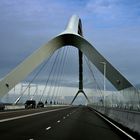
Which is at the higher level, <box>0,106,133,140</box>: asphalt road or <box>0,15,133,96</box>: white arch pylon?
<box>0,15,133,96</box>: white arch pylon

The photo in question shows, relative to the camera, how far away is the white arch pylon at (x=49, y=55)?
84.9 meters

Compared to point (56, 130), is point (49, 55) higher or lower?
higher

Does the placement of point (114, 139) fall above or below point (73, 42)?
below

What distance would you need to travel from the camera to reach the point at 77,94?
169 meters

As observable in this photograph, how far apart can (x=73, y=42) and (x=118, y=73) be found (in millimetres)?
11886

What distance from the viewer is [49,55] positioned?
88250mm

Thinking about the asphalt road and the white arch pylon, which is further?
the white arch pylon

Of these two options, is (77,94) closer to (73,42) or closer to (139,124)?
(73,42)

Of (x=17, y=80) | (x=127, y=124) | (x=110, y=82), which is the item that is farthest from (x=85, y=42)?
(x=127, y=124)

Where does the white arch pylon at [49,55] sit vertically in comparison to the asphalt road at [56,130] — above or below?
above

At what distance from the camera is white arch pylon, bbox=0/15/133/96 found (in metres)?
84.9

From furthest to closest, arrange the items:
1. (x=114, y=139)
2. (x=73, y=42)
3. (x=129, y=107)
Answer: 1. (x=73, y=42)
2. (x=129, y=107)
3. (x=114, y=139)

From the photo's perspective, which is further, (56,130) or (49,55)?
(49,55)

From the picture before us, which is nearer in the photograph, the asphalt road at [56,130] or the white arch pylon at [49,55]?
the asphalt road at [56,130]
